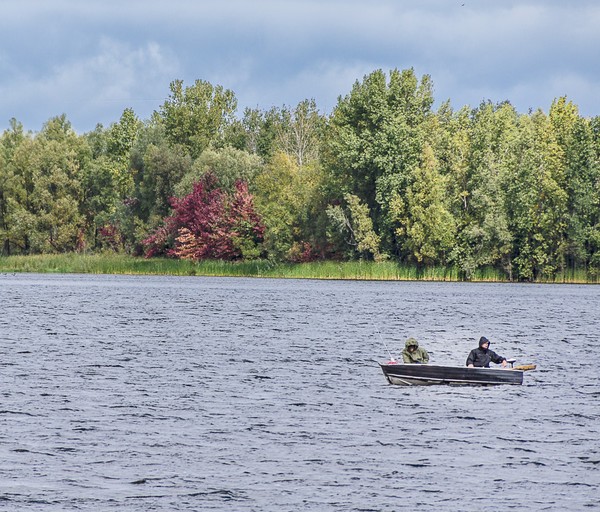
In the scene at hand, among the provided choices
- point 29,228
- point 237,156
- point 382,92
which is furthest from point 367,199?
point 29,228

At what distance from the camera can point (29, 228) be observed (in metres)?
168

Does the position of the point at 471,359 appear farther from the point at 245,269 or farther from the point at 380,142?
the point at 245,269

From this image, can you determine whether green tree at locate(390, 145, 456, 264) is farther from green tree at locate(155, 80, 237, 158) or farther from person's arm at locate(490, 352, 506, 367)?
person's arm at locate(490, 352, 506, 367)

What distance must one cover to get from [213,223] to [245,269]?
25.6ft

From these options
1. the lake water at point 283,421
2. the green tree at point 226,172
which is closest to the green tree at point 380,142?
the green tree at point 226,172

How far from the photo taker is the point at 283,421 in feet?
113

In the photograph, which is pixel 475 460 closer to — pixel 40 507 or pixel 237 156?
pixel 40 507

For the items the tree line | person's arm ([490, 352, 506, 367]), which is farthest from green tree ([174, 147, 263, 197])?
person's arm ([490, 352, 506, 367])

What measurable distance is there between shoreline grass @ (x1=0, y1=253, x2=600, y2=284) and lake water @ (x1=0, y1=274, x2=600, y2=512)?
6098cm

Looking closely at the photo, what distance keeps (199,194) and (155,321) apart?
244 ft

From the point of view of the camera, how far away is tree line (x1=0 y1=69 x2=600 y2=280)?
12744 cm

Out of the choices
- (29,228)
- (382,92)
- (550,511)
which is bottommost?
(550,511)

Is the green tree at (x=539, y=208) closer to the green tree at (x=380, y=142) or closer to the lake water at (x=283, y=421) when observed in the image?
the green tree at (x=380, y=142)

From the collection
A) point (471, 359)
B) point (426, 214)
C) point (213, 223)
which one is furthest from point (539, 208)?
point (471, 359)
